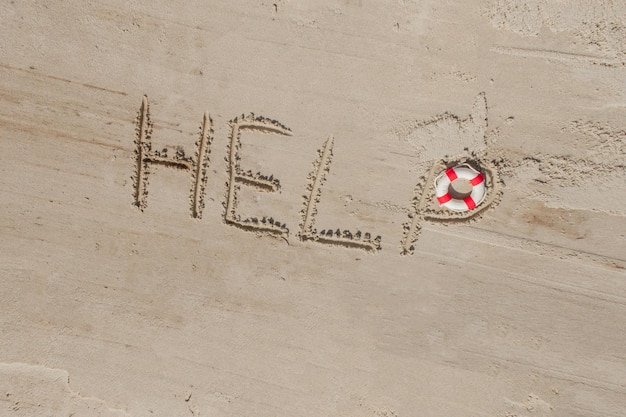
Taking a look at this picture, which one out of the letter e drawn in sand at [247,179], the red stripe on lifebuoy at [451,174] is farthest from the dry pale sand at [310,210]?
the red stripe on lifebuoy at [451,174]

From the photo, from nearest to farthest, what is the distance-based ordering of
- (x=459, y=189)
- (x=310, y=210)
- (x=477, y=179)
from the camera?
1. (x=477, y=179)
2. (x=459, y=189)
3. (x=310, y=210)

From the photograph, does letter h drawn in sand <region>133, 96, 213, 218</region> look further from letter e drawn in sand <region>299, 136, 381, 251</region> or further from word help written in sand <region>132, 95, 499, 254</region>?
letter e drawn in sand <region>299, 136, 381, 251</region>

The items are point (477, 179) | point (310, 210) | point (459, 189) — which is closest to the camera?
point (477, 179)

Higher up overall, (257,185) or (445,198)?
(445,198)

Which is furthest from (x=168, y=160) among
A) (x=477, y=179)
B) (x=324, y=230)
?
(x=477, y=179)

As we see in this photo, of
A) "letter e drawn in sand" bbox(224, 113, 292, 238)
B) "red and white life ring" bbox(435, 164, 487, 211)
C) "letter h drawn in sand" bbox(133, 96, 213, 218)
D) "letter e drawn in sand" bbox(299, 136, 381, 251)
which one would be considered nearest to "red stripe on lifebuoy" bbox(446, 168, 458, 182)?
"red and white life ring" bbox(435, 164, 487, 211)

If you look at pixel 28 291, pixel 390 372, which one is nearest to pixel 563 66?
pixel 390 372

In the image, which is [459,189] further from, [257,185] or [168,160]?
[168,160]
